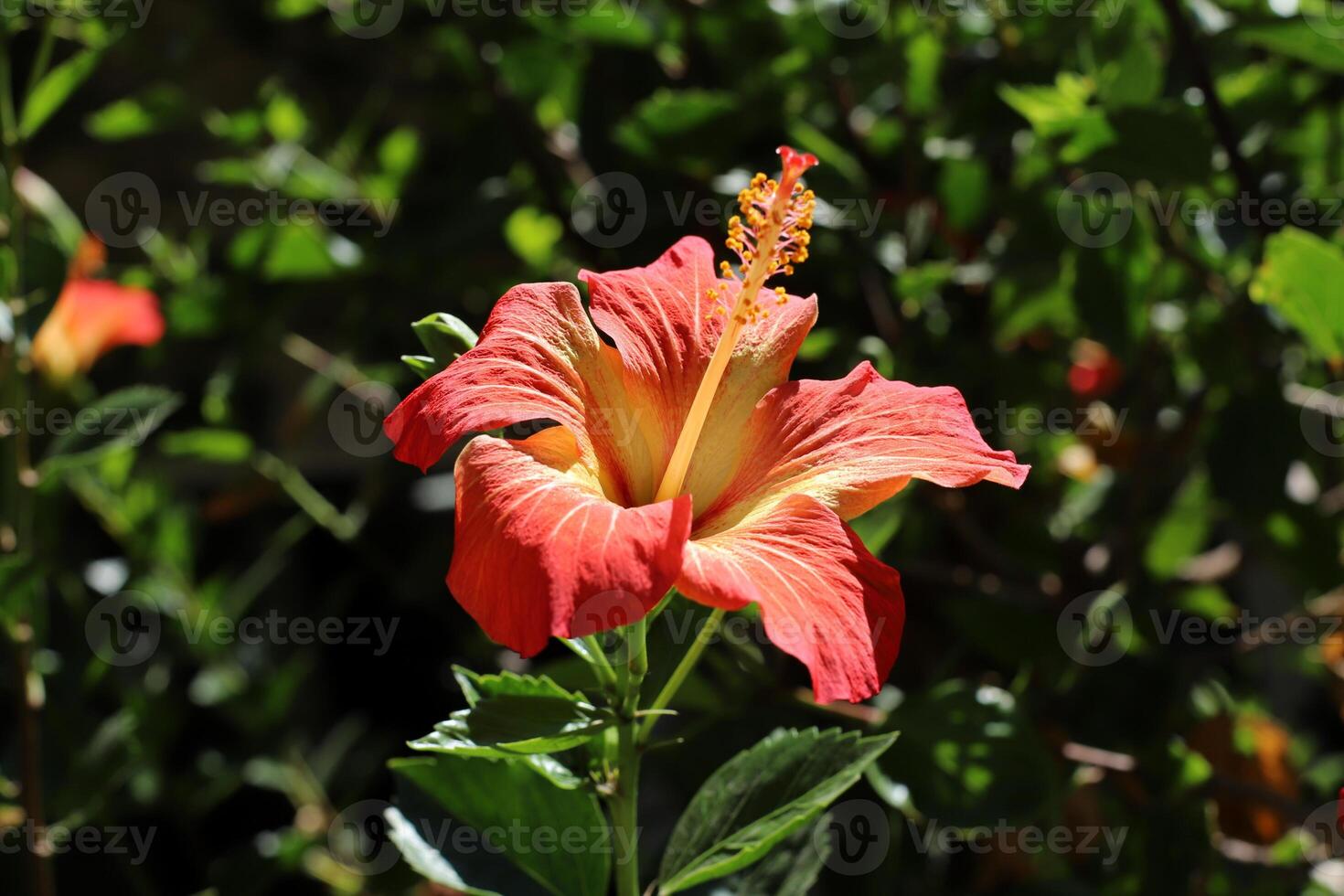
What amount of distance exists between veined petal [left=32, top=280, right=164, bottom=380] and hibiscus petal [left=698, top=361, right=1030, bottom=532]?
3.04ft

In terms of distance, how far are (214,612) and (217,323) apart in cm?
36

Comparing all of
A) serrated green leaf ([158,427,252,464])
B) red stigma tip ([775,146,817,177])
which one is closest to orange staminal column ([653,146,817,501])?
red stigma tip ([775,146,817,177])

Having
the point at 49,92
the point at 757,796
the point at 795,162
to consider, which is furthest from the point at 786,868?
the point at 49,92

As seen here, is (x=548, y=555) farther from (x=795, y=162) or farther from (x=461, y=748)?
(x=795, y=162)

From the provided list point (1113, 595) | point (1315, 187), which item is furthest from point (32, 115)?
point (1315, 187)

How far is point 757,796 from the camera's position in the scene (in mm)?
685

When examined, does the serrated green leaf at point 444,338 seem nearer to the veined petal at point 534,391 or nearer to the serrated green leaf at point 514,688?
the veined petal at point 534,391

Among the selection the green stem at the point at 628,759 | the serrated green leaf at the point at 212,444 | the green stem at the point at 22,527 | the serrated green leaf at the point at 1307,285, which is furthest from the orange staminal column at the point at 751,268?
the serrated green leaf at the point at 212,444

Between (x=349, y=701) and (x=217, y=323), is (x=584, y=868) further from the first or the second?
(x=349, y=701)

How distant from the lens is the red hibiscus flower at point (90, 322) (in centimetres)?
133

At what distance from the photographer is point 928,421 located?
64cm

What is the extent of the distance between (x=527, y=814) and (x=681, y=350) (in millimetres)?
304

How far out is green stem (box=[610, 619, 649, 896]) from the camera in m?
0.60

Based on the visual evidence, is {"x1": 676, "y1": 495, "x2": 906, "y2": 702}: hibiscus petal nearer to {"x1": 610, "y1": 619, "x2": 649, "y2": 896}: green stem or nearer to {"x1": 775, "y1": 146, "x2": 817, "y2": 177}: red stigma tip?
{"x1": 610, "y1": 619, "x2": 649, "y2": 896}: green stem
